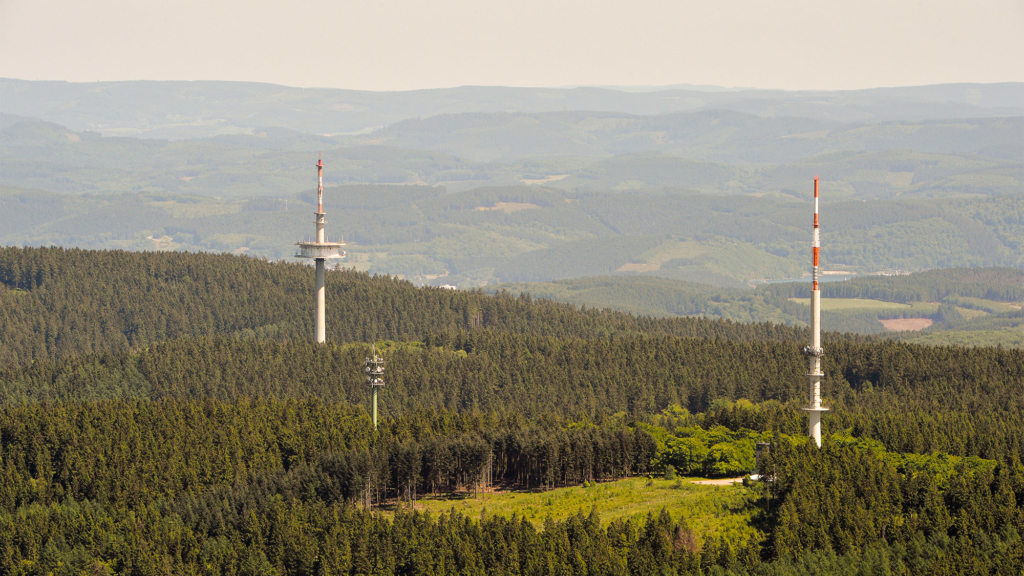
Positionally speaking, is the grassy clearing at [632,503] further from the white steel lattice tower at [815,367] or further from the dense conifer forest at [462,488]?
the white steel lattice tower at [815,367]

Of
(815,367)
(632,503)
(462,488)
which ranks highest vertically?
(815,367)

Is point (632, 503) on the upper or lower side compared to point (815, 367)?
lower

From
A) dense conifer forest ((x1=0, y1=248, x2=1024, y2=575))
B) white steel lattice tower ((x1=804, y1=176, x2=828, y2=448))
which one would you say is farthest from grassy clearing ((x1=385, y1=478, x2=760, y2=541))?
white steel lattice tower ((x1=804, y1=176, x2=828, y2=448))

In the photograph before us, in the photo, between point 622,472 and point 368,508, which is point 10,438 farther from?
point 622,472

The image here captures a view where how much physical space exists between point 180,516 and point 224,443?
2434 centimetres

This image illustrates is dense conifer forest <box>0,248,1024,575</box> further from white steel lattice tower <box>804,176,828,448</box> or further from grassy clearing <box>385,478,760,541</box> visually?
white steel lattice tower <box>804,176,828,448</box>

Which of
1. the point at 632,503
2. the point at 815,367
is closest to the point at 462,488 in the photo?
the point at 632,503

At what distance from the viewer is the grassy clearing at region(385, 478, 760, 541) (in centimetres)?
13050

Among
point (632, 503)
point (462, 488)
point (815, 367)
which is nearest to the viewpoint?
point (632, 503)

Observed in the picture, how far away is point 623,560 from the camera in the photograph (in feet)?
389

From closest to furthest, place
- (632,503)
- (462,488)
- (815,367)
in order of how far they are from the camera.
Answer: (632,503) → (815,367) → (462,488)

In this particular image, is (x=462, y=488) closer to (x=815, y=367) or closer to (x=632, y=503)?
(x=632, y=503)

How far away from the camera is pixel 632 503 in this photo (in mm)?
138375

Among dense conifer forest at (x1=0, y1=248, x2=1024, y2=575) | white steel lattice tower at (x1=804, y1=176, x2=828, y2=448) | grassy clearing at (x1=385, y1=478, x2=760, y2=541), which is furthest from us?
white steel lattice tower at (x1=804, y1=176, x2=828, y2=448)
